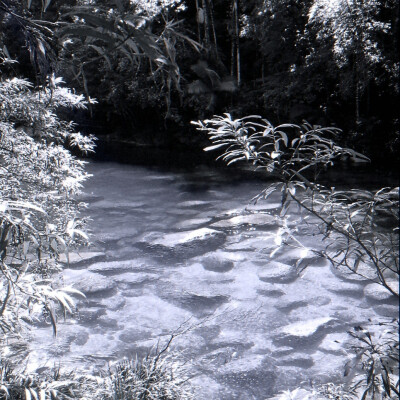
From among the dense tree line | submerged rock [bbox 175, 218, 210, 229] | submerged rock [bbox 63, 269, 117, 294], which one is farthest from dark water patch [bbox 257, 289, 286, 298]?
the dense tree line

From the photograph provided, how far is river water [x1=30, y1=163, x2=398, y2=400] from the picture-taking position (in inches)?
118

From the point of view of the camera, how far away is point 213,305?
3879 mm

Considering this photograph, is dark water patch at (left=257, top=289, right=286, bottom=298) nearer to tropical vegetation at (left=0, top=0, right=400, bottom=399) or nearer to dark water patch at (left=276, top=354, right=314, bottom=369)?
tropical vegetation at (left=0, top=0, right=400, bottom=399)

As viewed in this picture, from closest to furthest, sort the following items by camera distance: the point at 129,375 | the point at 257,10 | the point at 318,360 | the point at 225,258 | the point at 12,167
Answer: the point at 129,375
the point at 12,167
the point at 318,360
the point at 225,258
the point at 257,10

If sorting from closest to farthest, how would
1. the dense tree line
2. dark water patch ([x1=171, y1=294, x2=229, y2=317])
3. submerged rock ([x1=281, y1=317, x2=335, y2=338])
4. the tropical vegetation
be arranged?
the tropical vegetation < submerged rock ([x1=281, y1=317, x2=335, y2=338]) < dark water patch ([x1=171, y1=294, x2=229, y2=317]) < the dense tree line

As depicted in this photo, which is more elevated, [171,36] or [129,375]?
[171,36]

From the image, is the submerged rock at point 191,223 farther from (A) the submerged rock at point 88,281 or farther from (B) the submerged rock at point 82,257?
(A) the submerged rock at point 88,281

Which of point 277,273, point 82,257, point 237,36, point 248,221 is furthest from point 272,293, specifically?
point 237,36

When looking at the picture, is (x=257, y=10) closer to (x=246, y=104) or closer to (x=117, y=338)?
(x=246, y=104)

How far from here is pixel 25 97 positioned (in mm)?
3207

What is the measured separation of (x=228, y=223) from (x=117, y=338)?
2923mm

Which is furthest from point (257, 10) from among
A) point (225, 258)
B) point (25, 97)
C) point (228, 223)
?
point (25, 97)

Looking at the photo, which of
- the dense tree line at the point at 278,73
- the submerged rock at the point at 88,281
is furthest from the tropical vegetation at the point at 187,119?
the submerged rock at the point at 88,281


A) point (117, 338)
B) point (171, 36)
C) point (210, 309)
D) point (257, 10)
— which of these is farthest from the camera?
point (257, 10)
